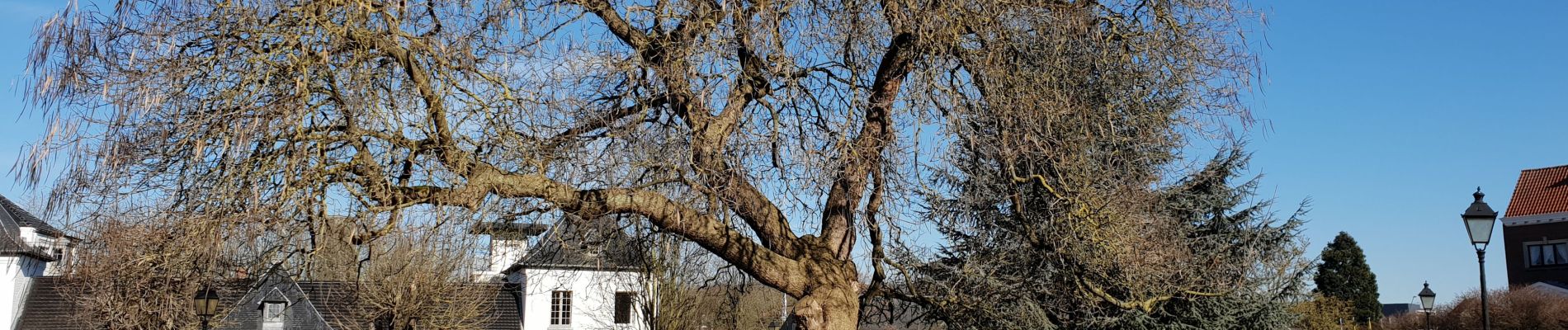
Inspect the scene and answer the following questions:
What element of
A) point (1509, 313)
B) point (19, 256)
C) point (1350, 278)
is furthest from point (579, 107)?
point (1350, 278)

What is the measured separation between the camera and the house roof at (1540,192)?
38906 mm

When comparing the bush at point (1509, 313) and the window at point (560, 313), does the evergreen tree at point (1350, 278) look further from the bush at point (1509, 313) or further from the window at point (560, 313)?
the window at point (560, 313)

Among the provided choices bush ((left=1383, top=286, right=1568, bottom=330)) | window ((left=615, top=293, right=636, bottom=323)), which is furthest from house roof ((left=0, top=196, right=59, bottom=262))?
bush ((left=1383, top=286, right=1568, bottom=330))

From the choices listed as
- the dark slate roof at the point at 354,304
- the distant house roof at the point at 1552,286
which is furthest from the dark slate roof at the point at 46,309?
the distant house roof at the point at 1552,286

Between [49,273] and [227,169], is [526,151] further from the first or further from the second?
[49,273]

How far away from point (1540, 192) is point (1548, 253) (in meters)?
2.41

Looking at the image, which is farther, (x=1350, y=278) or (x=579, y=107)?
(x=1350, y=278)

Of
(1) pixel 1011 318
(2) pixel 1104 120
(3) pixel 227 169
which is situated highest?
(2) pixel 1104 120

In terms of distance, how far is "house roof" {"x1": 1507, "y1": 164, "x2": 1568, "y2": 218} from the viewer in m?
38.9

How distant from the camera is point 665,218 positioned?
7.13m

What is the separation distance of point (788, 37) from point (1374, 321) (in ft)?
112

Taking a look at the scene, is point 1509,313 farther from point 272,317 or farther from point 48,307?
point 48,307

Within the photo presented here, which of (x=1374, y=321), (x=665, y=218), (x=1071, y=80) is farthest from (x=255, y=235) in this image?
(x=1374, y=321)

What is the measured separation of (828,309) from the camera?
7914mm
